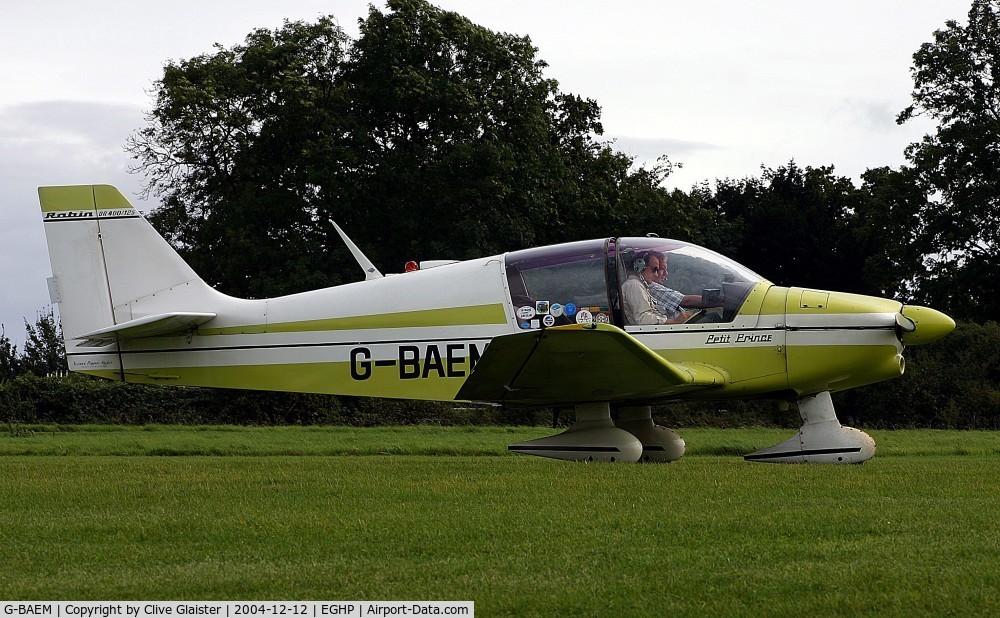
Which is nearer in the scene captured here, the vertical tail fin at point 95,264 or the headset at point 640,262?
the headset at point 640,262

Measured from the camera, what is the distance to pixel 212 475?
10.1m

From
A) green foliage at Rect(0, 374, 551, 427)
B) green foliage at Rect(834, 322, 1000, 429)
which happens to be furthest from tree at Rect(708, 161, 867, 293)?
green foliage at Rect(0, 374, 551, 427)

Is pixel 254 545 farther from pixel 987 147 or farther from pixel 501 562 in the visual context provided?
pixel 987 147

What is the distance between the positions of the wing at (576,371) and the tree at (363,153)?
1722 cm

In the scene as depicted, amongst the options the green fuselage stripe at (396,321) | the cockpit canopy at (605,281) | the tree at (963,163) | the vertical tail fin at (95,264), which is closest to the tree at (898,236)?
the tree at (963,163)

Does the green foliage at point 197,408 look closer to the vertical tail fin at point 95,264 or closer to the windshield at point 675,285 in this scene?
the vertical tail fin at point 95,264

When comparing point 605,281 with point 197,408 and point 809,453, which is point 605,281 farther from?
point 197,408

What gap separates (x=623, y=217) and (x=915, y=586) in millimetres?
28083

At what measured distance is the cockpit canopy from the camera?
10.3m

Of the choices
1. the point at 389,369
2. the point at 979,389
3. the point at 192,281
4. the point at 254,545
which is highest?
the point at 192,281

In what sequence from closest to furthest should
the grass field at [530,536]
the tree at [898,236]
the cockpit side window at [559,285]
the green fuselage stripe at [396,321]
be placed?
the grass field at [530,536] < the cockpit side window at [559,285] < the green fuselage stripe at [396,321] < the tree at [898,236]

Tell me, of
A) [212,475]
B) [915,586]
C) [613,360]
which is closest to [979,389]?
[613,360]

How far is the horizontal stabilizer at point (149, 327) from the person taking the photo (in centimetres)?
1105

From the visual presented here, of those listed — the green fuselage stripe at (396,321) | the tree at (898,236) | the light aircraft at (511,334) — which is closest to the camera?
the light aircraft at (511,334)
